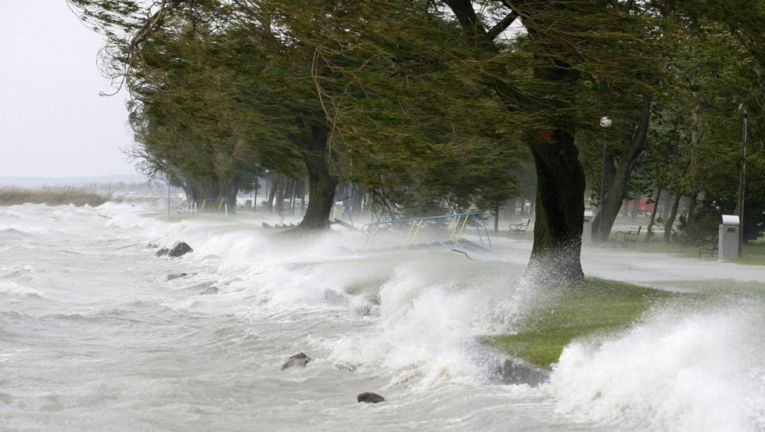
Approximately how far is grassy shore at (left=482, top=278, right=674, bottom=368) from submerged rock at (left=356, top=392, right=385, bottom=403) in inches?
64.5

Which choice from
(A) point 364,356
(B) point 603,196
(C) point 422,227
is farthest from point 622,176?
(A) point 364,356

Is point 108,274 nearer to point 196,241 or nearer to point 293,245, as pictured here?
point 293,245

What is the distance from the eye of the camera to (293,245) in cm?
3519

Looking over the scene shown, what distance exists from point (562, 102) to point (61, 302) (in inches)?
499

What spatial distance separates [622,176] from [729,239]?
1060cm

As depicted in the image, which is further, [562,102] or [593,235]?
[593,235]

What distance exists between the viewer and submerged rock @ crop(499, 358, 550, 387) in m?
11.3

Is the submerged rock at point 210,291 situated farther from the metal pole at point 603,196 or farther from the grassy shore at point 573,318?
the metal pole at point 603,196

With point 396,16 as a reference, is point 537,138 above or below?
below

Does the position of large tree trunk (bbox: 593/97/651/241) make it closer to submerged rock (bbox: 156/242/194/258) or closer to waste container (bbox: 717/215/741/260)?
waste container (bbox: 717/215/741/260)

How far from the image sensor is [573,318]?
14.6 meters

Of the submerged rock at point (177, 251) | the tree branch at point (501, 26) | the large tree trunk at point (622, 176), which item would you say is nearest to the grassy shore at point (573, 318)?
the tree branch at point (501, 26)

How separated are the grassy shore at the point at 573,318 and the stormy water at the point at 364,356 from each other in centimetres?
34

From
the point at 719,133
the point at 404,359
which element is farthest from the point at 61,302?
the point at 719,133
